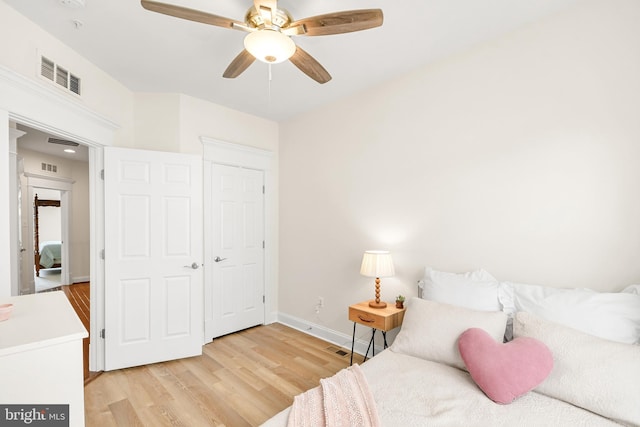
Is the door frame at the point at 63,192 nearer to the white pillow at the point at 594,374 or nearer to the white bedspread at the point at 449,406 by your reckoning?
the white bedspread at the point at 449,406

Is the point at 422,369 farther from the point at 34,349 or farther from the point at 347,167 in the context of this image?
the point at 347,167

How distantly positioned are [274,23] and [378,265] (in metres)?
1.95

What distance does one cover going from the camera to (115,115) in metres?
2.96

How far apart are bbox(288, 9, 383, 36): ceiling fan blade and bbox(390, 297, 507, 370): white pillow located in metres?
1.76

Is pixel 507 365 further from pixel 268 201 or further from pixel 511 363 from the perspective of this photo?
pixel 268 201

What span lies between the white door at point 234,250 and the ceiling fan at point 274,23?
2.00m

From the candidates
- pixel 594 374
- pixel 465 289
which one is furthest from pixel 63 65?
pixel 594 374

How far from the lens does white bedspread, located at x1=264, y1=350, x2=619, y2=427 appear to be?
1324mm

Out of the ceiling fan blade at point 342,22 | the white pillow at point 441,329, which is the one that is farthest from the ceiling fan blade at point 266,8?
the white pillow at point 441,329

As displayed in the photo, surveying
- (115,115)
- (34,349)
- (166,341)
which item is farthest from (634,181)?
(115,115)

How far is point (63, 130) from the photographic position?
7.77ft

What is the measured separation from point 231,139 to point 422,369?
3.15m

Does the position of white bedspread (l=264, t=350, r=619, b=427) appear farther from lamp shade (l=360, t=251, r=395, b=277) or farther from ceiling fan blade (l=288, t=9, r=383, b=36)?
ceiling fan blade (l=288, t=9, r=383, b=36)

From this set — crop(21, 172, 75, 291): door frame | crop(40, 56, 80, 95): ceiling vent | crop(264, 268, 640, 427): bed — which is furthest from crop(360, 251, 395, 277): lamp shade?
crop(21, 172, 75, 291): door frame
